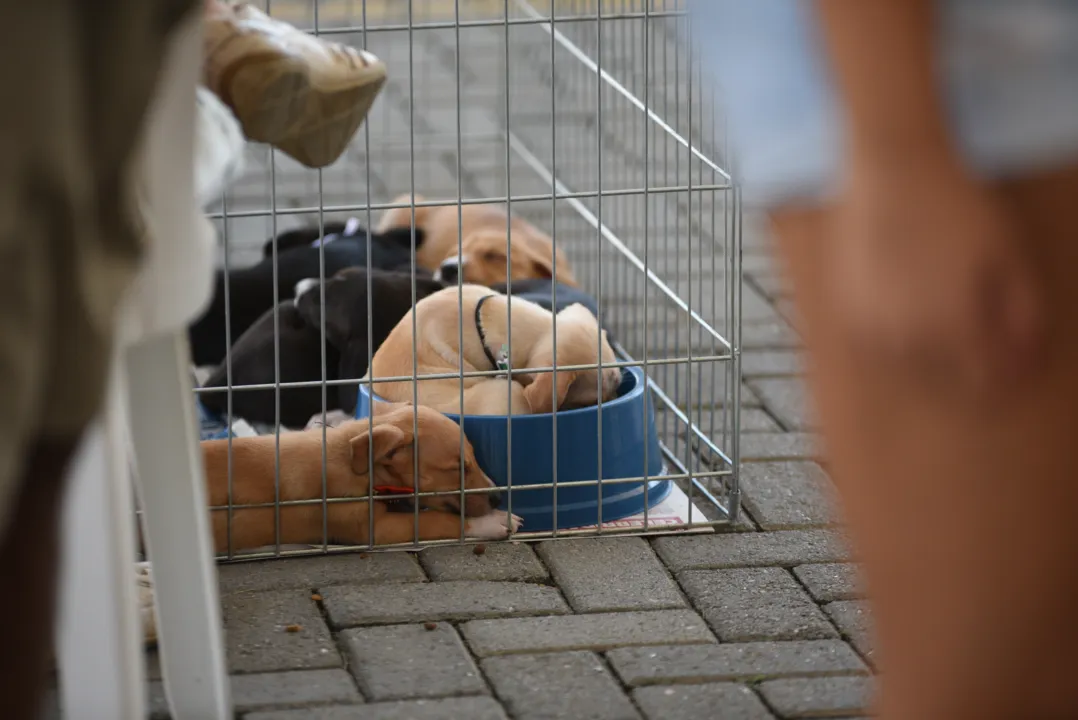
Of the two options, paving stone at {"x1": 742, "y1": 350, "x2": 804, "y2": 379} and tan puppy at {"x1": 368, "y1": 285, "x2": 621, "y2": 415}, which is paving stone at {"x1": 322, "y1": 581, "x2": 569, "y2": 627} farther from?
paving stone at {"x1": 742, "y1": 350, "x2": 804, "y2": 379}

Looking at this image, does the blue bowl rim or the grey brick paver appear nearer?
the blue bowl rim

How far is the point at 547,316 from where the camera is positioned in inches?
92.6

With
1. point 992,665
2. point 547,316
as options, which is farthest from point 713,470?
point 992,665

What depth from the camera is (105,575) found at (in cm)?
126

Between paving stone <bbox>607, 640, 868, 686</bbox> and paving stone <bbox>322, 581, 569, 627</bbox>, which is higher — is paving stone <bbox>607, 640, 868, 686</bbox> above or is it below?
below

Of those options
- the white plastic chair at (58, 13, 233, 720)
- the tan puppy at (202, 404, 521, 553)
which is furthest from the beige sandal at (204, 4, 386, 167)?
the tan puppy at (202, 404, 521, 553)

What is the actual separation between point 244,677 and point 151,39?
1.11m

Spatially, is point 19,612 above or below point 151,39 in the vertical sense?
below

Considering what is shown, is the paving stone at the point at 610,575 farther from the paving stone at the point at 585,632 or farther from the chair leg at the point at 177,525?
the chair leg at the point at 177,525

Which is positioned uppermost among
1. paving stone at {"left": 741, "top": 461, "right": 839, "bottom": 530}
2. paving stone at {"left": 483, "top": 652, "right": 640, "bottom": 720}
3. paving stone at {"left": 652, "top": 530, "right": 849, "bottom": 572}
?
paving stone at {"left": 741, "top": 461, "right": 839, "bottom": 530}

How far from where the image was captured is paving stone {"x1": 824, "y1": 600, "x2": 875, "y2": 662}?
1.83 metres

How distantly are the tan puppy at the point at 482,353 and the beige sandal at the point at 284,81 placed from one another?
0.90 meters

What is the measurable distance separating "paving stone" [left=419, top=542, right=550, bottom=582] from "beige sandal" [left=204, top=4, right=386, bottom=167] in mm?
857

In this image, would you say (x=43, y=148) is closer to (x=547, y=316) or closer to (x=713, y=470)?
(x=547, y=316)
